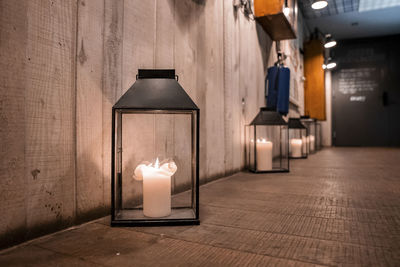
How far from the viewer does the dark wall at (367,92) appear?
6.00 m

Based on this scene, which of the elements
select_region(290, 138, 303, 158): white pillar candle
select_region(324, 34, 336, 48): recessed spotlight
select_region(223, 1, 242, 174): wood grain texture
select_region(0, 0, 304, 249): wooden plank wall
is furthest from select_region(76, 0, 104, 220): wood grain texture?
select_region(324, 34, 336, 48): recessed spotlight

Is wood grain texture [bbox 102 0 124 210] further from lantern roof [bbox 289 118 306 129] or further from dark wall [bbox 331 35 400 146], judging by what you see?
dark wall [bbox 331 35 400 146]

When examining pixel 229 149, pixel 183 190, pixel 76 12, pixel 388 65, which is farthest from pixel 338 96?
pixel 76 12

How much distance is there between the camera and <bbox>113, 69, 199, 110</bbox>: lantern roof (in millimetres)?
754

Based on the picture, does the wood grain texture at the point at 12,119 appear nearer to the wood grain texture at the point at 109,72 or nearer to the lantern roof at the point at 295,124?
the wood grain texture at the point at 109,72

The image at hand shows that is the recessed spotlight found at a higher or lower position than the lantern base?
higher

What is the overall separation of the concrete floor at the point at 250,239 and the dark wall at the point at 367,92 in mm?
5765

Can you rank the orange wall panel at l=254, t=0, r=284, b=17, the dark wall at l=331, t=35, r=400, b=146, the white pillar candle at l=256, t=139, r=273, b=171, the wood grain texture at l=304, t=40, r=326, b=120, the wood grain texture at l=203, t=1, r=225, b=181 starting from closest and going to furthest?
the wood grain texture at l=203, t=1, r=225, b=181
the white pillar candle at l=256, t=139, r=273, b=171
the orange wall panel at l=254, t=0, r=284, b=17
the wood grain texture at l=304, t=40, r=326, b=120
the dark wall at l=331, t=35, r=400, b=146

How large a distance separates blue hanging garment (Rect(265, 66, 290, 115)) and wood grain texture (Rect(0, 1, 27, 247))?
2182 mm

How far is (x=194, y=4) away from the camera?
1428 millimetres

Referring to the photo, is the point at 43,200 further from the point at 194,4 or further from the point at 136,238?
the point at 194,4

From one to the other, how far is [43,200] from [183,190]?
0.66 metres

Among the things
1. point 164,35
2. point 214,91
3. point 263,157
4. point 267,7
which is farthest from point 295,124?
point 164,35

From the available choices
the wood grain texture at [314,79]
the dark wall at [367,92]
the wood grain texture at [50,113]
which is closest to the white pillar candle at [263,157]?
the wood grain texture at [50,113]
